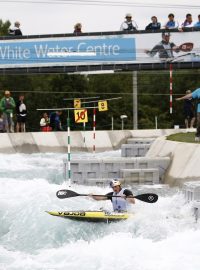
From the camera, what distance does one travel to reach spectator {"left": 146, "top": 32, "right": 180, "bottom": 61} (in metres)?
28.1

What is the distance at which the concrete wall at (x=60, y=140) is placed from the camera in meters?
27.9

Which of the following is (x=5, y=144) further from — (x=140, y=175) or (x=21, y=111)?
(x=140, y=175)

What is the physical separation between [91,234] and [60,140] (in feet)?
47.6

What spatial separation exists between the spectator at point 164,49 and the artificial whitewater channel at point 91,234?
972 cm

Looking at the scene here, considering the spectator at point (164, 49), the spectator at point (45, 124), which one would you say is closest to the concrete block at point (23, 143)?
the spectator at point (45, 124)

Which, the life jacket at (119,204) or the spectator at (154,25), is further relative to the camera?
the spectator at (154,25)

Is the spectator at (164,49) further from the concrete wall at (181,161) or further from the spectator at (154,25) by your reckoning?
the concrete wall at (181,161)

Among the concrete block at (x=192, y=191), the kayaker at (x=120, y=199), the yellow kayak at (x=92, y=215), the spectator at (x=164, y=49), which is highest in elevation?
the spectator at (x=164, y=49)

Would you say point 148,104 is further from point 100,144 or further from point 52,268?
point 52,268

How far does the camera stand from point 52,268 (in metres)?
12.3

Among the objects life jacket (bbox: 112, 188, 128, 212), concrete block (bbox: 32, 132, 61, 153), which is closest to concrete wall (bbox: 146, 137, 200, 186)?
life jacket (bbox: 112, 188, 128, 212)

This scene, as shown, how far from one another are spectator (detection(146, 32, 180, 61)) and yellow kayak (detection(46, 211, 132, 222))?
1372 cm

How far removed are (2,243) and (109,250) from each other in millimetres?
2348

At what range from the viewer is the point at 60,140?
29.0 metres
